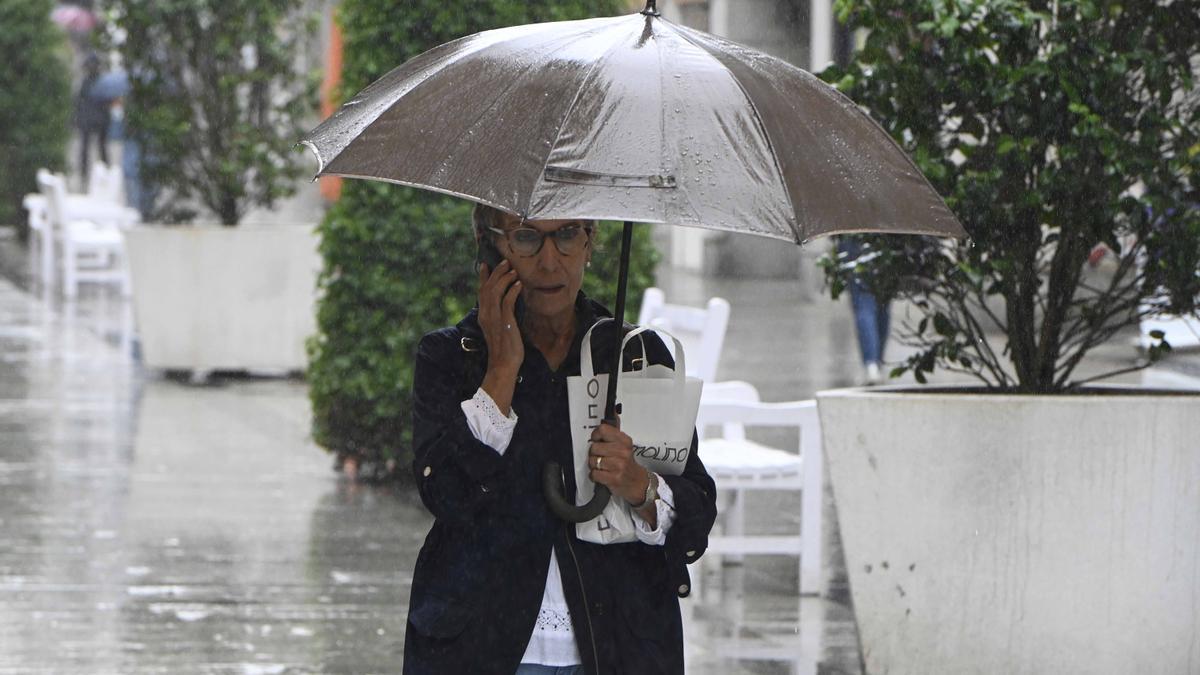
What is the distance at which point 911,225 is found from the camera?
144 inches

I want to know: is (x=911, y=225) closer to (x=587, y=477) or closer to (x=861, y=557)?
(x=587, y=477)

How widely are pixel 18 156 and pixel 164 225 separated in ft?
55.8

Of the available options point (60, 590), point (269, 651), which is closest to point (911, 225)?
point (269, 651)

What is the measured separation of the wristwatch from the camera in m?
3.35

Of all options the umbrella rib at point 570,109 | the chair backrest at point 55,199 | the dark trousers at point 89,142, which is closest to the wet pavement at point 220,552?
the umbrella rib at point 570,109

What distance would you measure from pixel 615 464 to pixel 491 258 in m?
0.41

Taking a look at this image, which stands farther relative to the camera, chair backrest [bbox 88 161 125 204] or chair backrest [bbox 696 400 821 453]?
chair backrest [bbox 88 161 125 204]

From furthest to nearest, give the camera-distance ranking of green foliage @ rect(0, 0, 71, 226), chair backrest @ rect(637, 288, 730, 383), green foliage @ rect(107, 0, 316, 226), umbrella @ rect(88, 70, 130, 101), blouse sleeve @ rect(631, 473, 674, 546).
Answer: green foliage @ rect(0, 0, 71, 226)
umbrella @ rect(88, 70, 130, 101)
green foliage @ rect(107, 0, 316, 226)
chair backrest @ rect(637, 288, 730, 383)
blouse sleeve @ rect(631, 473, 674, 546)

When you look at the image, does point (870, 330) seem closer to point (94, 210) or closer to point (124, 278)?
point (124, 278)

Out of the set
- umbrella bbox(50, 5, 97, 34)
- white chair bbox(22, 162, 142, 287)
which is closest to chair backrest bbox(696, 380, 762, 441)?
white chair bbox(22, 162, 142, 287)

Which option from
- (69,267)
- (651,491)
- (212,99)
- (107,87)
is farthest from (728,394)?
(107,87)

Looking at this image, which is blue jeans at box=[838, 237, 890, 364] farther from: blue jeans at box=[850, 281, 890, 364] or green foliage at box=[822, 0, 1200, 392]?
green foliage at box=[822, 0, 1200, 392]

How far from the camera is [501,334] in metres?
3.32

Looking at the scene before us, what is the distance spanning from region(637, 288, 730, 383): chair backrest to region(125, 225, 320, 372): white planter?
5309 millimetres
